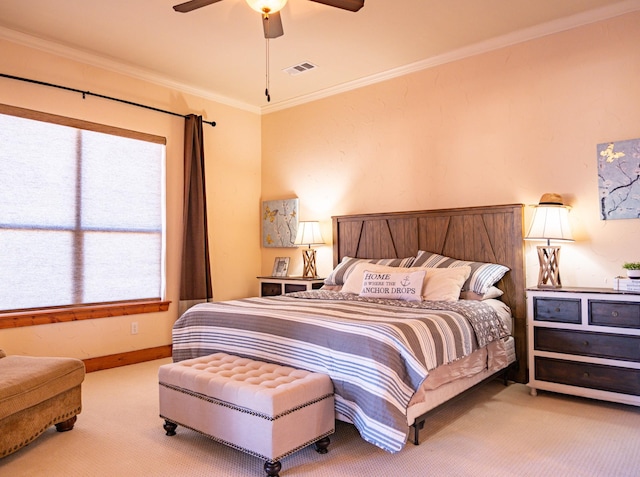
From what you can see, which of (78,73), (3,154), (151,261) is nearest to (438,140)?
(151,261)

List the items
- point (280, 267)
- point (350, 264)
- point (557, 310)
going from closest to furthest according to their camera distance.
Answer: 1. point (557, 310)
2. point (350, 264)
3. point (280, 267)

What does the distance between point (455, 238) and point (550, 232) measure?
88cm

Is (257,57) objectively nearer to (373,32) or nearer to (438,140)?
(373,32)

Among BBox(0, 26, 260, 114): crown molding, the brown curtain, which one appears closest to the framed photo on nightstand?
the brown curtain

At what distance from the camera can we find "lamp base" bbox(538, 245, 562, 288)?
12.1 feet

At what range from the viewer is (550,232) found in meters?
3.59

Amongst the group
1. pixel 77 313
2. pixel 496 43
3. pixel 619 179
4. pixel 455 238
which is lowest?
pixel 77 313

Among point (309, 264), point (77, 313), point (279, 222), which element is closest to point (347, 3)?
point (309, 264)

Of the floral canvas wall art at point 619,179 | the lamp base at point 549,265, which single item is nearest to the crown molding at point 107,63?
the lamp base at point 549,265

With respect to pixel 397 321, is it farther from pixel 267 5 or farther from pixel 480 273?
pixel 267 5

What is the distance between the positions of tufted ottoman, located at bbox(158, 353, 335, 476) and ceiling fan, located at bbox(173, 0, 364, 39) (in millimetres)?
2144

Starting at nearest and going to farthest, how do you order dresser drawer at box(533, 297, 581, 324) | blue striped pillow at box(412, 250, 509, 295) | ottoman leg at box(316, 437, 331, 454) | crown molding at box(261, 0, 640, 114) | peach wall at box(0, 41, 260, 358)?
ottoman leg at box(316, 437, 331, 454), dresser drawer at box(533, 297, 581, 324), crown molding at box(261, 0, 640, 114), blue striped pillow at box(412, 250, 509, 295), peach wall at box(0, 41, 260, 358)

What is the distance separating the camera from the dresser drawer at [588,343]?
3.08 metres

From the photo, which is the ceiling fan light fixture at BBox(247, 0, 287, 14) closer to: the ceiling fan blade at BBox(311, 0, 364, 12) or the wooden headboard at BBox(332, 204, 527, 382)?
the ceiling fan blade at BBox(311, 0, 364, 12)
